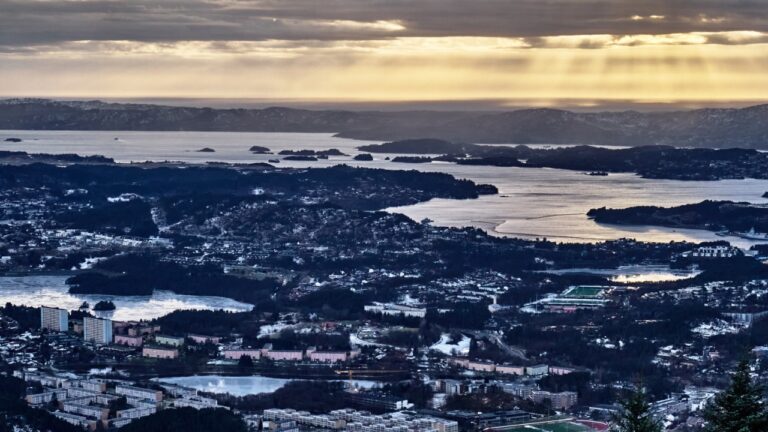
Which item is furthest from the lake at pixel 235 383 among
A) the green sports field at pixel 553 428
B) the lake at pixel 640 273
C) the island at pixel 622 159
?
the island at pixel 622 159

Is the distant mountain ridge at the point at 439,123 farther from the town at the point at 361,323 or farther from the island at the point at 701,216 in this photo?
the town at the point at 361,323

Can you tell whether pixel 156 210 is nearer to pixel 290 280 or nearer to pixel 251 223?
pixel 251 223

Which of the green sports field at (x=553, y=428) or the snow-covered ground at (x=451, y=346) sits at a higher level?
the green sports field at (x=553, y=428)

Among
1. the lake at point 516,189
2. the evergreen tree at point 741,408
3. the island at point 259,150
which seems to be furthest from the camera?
the island at point 259,150

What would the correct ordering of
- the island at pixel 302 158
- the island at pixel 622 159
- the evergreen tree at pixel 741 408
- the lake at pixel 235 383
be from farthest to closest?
the island at pixel 302 158 → the island at pixel 622 159 → the lake at pixel 235 383 → the evergreen tree at pixel 741 408

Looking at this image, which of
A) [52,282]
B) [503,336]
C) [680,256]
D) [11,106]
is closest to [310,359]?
[503,336]

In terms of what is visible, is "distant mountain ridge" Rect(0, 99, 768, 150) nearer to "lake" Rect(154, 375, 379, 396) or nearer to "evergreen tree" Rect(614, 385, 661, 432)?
"lake" Rect(154, 375, 379, 396)
